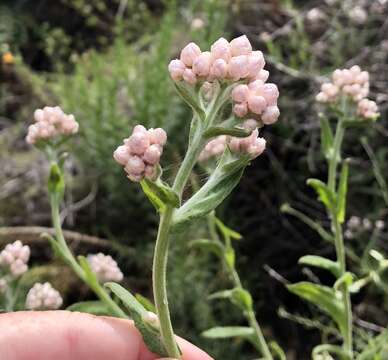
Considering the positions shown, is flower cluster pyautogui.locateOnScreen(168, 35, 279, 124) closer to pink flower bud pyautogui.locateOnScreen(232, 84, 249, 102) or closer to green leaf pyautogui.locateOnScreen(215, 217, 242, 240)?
pink flower bud pyautogui.locateOnScreen(232, 84, 249, 102)

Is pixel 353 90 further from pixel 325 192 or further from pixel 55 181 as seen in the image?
pixel 55 181

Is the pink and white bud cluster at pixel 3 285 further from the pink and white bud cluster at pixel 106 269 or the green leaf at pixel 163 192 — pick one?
the green leaf at pixel 163 192

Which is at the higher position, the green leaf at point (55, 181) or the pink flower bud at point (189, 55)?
the pink flower bud at point (189, 55)

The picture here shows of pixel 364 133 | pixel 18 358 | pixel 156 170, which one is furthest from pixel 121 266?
pixel 156 170

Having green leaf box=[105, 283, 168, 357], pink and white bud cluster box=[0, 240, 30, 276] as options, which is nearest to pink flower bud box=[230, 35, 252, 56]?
green leaf box=[105, 283, 168, 357]

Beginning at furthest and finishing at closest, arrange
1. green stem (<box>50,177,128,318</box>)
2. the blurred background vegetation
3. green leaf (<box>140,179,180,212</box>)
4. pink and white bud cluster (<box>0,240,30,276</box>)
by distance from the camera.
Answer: the blurred background vegetation → pink and white bud cluster (<box>0,240,30,276</box>) → green stem (<box>50,177,128,318</box>) → green leaf (<box>140,179,180,212</box>)

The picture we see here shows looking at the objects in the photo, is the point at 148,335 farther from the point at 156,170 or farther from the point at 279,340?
the point at 279,340

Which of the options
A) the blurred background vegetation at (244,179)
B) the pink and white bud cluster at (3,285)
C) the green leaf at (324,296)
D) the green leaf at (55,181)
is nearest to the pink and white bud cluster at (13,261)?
the pink and white bud cluster at (3,285)
